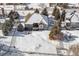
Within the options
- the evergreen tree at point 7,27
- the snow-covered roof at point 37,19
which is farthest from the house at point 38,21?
the evergreen tree at point 7,27

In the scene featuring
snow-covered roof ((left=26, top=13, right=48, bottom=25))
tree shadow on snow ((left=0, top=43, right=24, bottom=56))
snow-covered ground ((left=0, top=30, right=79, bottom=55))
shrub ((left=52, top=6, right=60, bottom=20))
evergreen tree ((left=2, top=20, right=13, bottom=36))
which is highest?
shrub ((left=52, top=6, right=60, bottom=20))

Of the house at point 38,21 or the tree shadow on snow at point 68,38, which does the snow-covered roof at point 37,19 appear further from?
the tree shadow on snow at point 68,38

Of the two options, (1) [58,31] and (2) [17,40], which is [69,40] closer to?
(1) [58,31]

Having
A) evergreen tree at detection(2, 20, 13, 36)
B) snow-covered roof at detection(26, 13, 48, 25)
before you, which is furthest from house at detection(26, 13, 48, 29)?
evergreen tree at detection(2, 20, 13, 36)

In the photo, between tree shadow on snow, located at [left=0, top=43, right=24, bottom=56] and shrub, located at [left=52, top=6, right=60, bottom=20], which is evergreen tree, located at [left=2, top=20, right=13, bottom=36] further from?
shrub, located at [left=52, top=6, right=60, bottom=20]

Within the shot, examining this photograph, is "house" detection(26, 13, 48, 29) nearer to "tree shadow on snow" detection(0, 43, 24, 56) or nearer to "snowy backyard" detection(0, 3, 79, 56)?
"snowy backyard" detection(0, 3, 79, 56)

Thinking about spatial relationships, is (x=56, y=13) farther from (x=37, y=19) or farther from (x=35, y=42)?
(x=35, y=42)

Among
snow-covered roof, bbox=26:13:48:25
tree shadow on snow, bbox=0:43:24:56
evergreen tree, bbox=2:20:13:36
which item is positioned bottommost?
tree shadow on snow, bbox=0:43:24:56

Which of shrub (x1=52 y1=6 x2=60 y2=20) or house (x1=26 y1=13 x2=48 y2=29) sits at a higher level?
shrub (x1=52 y1=6 x2=60 y2=20)

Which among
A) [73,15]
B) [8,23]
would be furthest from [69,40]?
[8,23]
